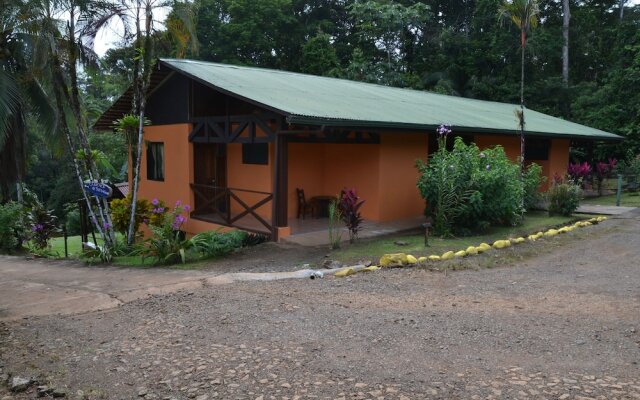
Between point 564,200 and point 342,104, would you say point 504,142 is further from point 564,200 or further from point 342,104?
point 342,104

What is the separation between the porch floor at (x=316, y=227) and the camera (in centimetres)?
1134

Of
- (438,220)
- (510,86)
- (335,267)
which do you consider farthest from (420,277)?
(510,86)

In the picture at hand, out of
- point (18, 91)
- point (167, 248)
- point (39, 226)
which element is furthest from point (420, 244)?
point (39, 226)

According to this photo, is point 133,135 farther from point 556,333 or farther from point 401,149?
point 556,333

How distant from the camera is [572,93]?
28.6 metres

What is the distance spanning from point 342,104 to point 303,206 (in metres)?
3.05

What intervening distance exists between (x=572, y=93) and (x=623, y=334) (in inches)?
1047

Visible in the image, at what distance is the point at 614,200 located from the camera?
18.0 metres

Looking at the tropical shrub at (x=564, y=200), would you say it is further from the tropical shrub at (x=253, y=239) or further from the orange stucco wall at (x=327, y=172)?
the tropical shrub at (x=253, y=239)

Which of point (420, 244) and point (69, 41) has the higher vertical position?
point (69, 41)

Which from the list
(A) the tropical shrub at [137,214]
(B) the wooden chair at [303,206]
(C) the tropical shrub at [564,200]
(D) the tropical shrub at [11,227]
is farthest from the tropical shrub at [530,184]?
(D) the tropical shrub at [11,227]

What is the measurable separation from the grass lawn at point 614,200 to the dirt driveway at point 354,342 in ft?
33.1

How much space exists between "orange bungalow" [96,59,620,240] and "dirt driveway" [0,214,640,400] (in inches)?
188

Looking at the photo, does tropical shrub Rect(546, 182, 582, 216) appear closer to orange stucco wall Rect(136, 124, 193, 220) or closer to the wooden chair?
the wooden chair
